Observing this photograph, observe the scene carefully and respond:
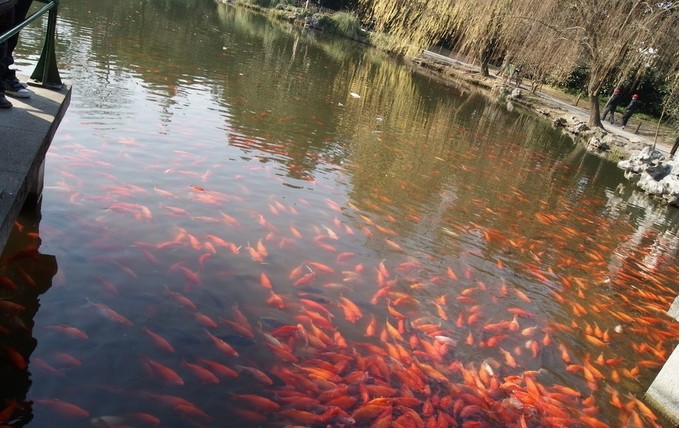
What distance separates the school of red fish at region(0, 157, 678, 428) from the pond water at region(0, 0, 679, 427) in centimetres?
2

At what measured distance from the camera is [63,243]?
4.52 metres

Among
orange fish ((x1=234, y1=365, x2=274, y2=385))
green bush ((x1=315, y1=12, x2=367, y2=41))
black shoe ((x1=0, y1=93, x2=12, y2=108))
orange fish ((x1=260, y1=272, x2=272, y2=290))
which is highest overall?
green bush ((x1=315, y1=12, x2=367, y2=41))

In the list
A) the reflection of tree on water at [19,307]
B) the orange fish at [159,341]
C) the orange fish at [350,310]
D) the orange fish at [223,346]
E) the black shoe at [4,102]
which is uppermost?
the black shoe at [4,102]

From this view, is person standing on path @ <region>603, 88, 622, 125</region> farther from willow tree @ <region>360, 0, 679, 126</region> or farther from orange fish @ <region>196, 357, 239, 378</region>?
orange fish @ <region>196, 357, 239, 378</region>

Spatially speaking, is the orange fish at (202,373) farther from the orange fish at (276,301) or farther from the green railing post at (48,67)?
the green railing post at (48,67)

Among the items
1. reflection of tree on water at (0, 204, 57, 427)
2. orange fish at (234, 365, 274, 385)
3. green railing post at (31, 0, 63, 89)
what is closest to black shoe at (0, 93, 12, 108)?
green railing post at (31, 0, 63, 89)

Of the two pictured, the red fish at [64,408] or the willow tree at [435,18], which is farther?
the willow tree at [435,18]

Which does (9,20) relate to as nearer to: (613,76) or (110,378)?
(110,378)

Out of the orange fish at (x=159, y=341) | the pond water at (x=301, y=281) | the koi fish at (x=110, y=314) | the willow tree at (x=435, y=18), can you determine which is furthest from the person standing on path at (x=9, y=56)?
the willow tree at (x=435, y=18)

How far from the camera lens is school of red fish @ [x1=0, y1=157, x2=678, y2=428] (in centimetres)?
345

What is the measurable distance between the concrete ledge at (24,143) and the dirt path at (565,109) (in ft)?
52.9

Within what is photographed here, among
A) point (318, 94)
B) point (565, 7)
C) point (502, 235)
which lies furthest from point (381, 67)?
point (502, 235)

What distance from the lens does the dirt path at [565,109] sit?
742 inches

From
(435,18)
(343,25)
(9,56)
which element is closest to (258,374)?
(9,56)
